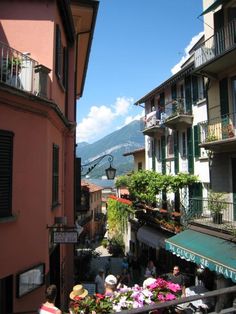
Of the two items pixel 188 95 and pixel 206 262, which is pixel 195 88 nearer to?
pixel 188 95

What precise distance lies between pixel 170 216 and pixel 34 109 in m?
18.1

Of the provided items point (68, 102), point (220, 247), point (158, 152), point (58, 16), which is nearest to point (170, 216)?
point (158, 152)

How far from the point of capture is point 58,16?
33.4 feet

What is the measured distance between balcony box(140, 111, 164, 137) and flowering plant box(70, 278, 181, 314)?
21.9 meters

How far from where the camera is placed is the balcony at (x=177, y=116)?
23.2m

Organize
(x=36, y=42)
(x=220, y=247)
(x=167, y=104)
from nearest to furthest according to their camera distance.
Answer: (x=36, y=42)
(x=220, y=247)
(x=167, y=104)

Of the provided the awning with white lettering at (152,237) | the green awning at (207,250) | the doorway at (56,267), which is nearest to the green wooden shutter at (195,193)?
the green awning at (207,250)

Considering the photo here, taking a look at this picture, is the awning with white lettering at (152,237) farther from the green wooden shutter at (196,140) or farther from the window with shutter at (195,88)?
the window with shutter at (195,88)

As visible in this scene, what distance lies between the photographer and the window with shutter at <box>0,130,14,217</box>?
7.18 meters

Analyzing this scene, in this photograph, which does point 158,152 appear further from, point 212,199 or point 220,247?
point 220,247

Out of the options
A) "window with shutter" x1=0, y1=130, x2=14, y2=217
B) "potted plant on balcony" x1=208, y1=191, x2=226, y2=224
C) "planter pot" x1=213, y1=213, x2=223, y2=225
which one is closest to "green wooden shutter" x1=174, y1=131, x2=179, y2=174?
"potted plant on balcony" x1=208, y1=191, x2=226, y2=224

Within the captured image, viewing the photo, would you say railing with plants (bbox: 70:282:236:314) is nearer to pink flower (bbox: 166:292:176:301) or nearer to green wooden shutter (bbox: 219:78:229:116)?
pink flower (bbox: 166:292:176:301)

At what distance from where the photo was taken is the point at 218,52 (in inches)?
664

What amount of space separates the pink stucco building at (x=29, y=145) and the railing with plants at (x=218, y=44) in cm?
800
